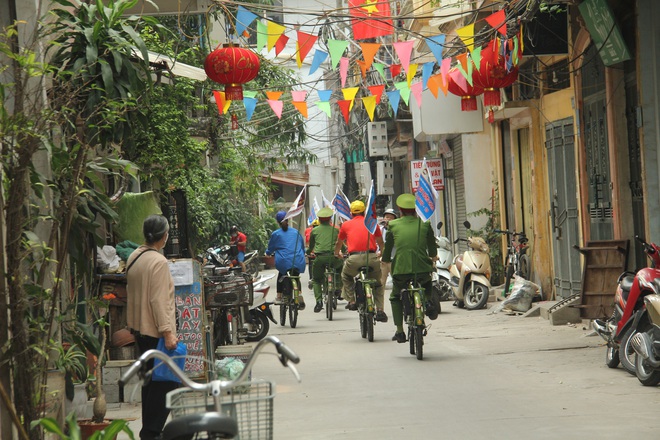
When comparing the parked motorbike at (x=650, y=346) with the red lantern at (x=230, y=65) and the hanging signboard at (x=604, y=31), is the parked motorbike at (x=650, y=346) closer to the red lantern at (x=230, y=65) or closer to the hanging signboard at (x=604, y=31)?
the hanging signboard at (x=604, y=31)

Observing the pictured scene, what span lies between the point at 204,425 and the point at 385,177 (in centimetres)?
3258

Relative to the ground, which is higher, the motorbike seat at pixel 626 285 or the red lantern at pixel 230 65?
the red lantern at pixel 230 65

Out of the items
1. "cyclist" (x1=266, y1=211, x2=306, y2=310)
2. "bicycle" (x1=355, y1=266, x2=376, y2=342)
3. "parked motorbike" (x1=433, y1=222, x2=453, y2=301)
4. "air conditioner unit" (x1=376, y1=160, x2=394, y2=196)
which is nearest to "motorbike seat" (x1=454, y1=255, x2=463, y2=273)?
"parked motorbike" (x1=433, y1=222, x2=453, y2=301)

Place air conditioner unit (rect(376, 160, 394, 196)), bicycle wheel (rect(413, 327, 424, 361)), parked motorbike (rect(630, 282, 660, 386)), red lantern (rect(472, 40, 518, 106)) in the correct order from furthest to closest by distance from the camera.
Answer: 1. air conditioner unit (rect(376, 160, 394, 196))
2. red lantern (rect(472, 40, 518, 106))
3. bicycle wheel (rect(413, 327, 424, 361))
4. parked motorbike (rect(630, 282, 660, 386))

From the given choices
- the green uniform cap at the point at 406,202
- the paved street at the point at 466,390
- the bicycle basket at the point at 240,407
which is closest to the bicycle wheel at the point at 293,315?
the paved street at the point at 466,390

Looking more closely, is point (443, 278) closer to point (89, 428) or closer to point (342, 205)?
point (342, 205)

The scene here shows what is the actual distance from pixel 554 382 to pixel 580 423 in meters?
2.05

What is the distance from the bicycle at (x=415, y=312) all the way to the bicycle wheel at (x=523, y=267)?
6.55 m

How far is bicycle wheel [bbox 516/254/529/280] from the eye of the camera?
1853cm

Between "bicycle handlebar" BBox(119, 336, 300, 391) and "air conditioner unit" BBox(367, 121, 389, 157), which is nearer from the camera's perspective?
"bicycle handlebar" BBox(119, 336, 300, 391)

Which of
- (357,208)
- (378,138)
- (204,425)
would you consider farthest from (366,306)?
(378,138)

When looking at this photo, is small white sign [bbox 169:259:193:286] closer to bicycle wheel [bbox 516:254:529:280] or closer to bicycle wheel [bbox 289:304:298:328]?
bicycle wheel [bbox 289:304:298:328]

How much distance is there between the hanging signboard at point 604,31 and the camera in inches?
486

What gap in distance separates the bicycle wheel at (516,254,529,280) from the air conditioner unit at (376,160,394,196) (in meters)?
17.6
